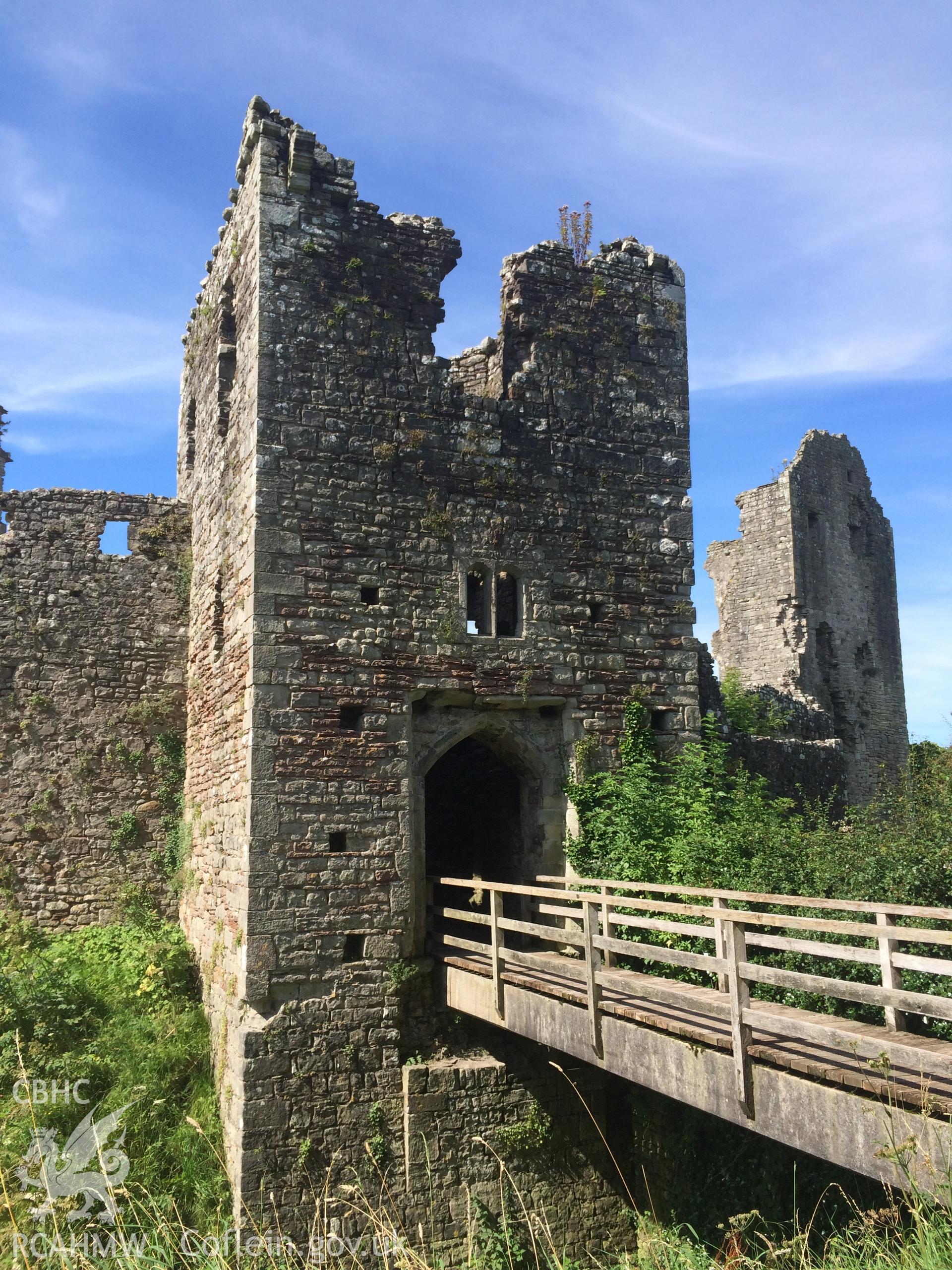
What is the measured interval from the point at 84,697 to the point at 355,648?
17.1 feet

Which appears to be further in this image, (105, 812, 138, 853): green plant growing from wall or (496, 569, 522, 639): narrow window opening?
(105, 812, 138, 853): green plant growing from wall

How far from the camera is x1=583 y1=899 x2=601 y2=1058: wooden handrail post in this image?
7707 mm

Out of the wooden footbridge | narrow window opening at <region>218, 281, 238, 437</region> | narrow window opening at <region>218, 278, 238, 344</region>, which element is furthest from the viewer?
narrow window opening at <region>218, 278, 238, 344</region>

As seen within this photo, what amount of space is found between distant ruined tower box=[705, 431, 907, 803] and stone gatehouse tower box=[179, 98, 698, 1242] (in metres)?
13.2

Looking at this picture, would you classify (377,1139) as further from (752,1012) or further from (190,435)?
(190,435)

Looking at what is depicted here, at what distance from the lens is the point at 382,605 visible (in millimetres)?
10758

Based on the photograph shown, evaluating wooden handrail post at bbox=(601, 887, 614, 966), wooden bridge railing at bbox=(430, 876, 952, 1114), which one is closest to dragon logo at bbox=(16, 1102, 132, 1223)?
wooden bridge railing at bbox=(430, 876, 952, 1114)

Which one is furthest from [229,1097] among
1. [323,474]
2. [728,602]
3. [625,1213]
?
[728,602]

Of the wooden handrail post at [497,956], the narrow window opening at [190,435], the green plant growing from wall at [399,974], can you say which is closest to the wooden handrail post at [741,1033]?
the wooden handrail post at [497,956]

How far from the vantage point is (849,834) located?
35.5 ft

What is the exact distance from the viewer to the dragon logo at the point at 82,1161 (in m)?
9.06

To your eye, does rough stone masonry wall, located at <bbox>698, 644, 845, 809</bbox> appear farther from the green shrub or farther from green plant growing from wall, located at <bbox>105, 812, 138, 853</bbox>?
green plant growing from wall, located at <bbox>105, 812, 138, 853</bbox>

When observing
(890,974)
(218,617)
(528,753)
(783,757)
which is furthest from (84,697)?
(890,974)

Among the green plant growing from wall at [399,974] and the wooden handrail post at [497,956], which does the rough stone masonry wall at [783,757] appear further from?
the green plant growing from wall at [399,974]
